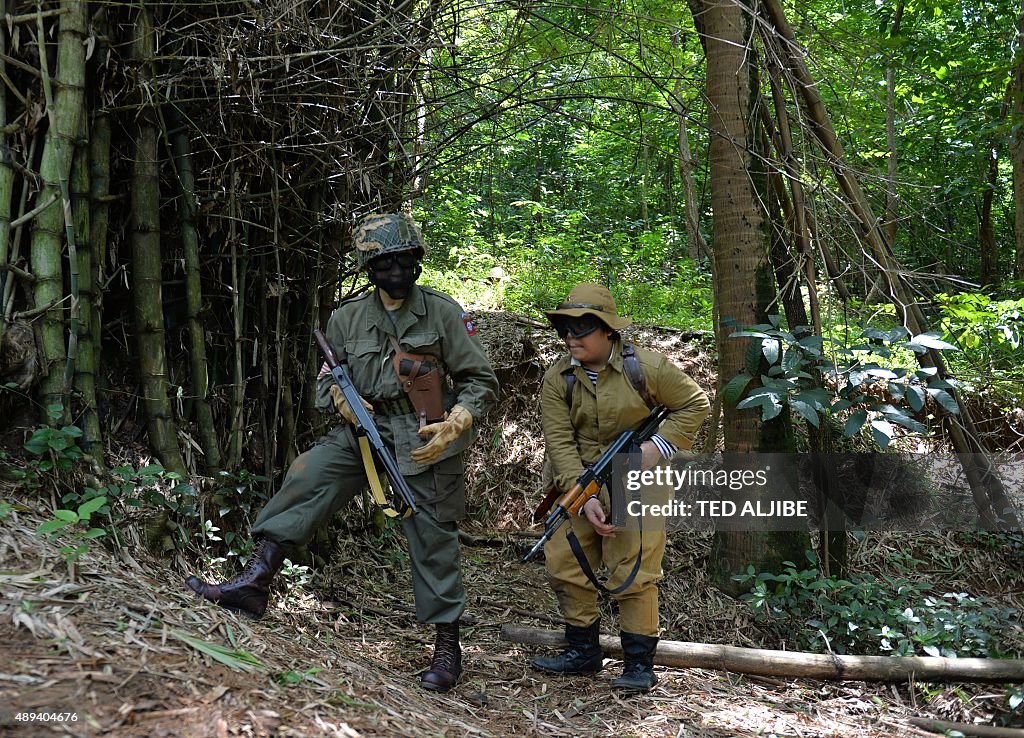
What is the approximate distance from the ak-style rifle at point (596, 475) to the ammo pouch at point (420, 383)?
2.46 ft

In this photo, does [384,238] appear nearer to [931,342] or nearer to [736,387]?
[736,387]

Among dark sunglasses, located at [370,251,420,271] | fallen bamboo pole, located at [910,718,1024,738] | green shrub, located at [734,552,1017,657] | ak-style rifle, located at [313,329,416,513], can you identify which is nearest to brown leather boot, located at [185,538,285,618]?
ak-style rifle, located at [313,329,416,513]

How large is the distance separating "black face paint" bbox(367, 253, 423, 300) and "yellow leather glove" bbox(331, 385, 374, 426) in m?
0.53

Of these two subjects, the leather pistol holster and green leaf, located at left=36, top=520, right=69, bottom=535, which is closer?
green leaf, located at left=36, top=520, right=69, bottom=535

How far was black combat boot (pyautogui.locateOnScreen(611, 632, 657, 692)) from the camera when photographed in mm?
4023

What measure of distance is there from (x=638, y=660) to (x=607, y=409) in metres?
1.25

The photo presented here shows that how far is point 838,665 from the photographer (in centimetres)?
426

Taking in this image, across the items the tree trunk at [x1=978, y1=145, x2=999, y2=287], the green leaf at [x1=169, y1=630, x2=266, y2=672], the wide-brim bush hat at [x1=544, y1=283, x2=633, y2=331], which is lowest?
the green leaf at [x1=169, y1=630, x2=266, y2=672]

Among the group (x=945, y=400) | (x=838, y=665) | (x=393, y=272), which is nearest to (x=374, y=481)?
(x=393, y=272)

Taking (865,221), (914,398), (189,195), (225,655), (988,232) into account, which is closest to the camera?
(225,655)

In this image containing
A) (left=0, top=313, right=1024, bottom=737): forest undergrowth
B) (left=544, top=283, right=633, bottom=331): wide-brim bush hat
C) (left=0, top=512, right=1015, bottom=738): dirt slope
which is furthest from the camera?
(left=544, top=283, right=633, bottom=331): wide-brim bush hat

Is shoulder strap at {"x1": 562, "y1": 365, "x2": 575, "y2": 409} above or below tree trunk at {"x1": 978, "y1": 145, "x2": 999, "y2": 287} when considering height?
below

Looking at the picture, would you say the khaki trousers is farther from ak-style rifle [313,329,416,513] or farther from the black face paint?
the black face paint

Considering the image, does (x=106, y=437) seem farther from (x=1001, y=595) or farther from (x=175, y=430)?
(x=1001, y=595)
